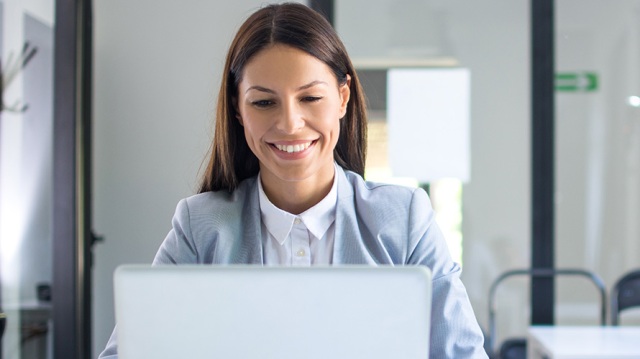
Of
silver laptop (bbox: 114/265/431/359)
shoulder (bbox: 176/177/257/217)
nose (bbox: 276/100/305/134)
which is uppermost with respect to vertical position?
nose (bbox: 276/100/305/134)

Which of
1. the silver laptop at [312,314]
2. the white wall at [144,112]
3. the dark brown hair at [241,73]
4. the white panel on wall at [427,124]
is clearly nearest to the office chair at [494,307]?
the white panel on wall at [427,124]

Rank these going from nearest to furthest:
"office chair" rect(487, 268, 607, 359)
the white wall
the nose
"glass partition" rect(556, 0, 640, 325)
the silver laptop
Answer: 1. the silver laptop
2. the nose
3. "office chair" rect(487, 268, 607, 359)
4. the white wall
5. "glass partition" rect(556, 0, 640, 325)

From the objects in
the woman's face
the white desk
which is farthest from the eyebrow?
the white desk

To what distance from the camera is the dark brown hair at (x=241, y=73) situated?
1.51 metres

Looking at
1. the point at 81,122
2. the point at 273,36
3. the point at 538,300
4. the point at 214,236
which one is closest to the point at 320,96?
the point at 273,36

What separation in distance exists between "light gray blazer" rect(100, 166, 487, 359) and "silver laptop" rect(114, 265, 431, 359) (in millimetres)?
499

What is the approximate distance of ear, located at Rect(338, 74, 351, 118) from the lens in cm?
162

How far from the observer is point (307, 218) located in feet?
5.18

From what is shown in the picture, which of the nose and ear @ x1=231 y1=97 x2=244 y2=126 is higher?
ear @ x1=231 y1=97 x2=244 y2=126

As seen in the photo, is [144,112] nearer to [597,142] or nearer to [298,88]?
[597,142]

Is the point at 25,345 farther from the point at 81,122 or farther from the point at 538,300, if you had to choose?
the point at 538,300

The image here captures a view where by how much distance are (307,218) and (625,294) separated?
2.74m

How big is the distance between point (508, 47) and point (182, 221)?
310 cm

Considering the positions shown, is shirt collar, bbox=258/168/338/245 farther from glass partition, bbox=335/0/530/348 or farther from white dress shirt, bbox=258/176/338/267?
glass partition, bbox=335/0/530/348
